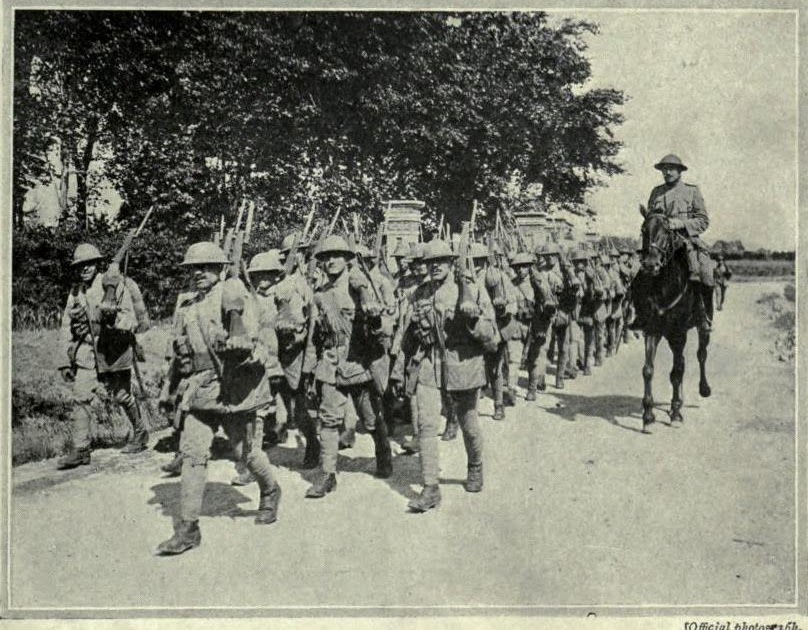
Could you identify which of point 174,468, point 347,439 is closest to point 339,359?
point 347,439

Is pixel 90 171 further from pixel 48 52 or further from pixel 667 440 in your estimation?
pixel 667 440

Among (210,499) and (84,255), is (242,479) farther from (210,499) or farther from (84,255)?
(84,255)

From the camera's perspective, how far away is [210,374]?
4.90 m

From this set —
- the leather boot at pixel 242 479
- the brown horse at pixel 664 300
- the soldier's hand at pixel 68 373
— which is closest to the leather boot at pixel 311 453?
the leather boot at pixel 242 479

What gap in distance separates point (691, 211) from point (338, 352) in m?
4.52

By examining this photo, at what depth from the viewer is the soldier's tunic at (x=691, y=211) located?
788 cm

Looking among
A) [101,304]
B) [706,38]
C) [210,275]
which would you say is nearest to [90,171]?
[101,304]

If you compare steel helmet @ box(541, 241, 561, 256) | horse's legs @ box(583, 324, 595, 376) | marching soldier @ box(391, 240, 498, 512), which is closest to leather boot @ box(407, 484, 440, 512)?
marching soldier @ box(391, 240, 498, 512)

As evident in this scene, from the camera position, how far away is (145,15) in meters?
8.25

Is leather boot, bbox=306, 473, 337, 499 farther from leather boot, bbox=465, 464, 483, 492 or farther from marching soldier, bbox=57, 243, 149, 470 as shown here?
marching soldier, bbox=57, 243, 149, 470

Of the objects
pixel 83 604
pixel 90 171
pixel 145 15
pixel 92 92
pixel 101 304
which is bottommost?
pixel 83 604

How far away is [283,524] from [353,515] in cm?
57

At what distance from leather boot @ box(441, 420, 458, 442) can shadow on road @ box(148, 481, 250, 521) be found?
248 cm

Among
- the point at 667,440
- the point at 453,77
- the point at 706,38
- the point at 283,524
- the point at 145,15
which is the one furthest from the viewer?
the point at 453,77
